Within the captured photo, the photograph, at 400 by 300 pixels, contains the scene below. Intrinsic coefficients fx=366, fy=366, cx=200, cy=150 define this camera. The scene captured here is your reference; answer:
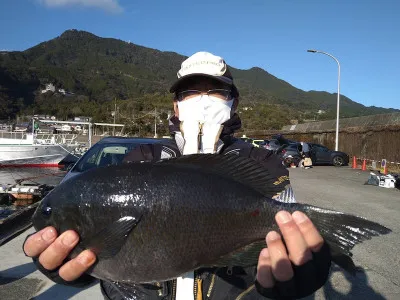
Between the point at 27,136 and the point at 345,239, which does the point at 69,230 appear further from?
the point at 27,136

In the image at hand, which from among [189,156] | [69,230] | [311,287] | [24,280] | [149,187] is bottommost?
[24,280]

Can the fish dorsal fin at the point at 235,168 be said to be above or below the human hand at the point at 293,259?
above

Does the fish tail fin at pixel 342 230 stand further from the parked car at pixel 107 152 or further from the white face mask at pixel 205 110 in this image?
the parked car at pixel 107 152

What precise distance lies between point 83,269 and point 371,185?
16641mm

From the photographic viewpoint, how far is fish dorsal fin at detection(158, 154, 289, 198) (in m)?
2.00

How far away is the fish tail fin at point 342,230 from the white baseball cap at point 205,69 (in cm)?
106

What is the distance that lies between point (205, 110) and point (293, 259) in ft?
3.65

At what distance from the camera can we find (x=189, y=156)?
6.58 feet

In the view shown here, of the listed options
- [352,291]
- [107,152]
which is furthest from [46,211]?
[107,152]

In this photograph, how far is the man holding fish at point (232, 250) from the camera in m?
1.80

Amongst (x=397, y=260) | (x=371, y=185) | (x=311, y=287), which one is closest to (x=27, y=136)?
(x=371, y=185)

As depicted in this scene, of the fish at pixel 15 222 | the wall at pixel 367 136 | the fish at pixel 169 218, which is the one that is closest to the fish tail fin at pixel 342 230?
the fish at pixel 169 218

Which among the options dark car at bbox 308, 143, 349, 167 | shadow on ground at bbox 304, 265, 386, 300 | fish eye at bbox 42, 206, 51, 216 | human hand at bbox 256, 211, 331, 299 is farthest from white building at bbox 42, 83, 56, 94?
human hand at bbox 256, 211, 331, 299

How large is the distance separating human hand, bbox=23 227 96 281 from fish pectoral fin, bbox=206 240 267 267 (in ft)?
2.09
